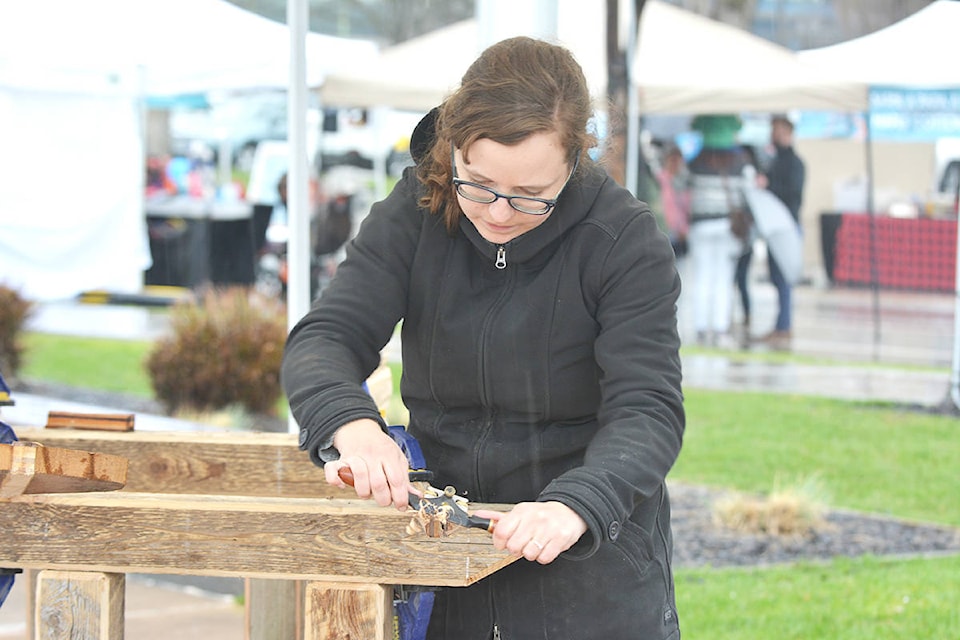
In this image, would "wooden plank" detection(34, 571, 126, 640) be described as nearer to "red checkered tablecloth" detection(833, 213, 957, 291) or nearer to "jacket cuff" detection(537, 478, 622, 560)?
"jacket cuff" detection(537, 478, 622, 560)

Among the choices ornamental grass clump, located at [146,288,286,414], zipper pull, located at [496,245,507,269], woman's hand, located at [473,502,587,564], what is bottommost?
ornamental grass clump, located at [146,288,286,414]

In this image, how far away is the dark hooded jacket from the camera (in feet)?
6.83

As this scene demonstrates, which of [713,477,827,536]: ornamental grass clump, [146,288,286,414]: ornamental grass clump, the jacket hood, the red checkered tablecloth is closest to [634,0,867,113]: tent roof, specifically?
[146,288,286,414]: ornamental grass clump

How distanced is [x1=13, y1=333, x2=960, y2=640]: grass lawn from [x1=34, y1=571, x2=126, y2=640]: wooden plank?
2822 millimetres

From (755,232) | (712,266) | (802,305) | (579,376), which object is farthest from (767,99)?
(579,376)

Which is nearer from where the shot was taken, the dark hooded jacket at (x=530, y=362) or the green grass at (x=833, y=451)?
the dark hooded jacket at (x=530, y=362)

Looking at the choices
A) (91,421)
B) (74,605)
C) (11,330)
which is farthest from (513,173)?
(11,330)

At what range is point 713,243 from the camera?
13250 millimetres

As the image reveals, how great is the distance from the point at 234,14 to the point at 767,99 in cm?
495

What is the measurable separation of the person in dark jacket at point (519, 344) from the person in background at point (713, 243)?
1111cm

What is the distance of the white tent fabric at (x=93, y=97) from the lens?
442 inches

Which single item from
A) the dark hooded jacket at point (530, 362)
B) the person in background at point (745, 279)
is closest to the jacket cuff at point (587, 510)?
the dark hooded jacket at point (530, 362)

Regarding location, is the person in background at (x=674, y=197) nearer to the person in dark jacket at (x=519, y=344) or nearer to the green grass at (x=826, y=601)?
the green grass at (x=826, y=601)

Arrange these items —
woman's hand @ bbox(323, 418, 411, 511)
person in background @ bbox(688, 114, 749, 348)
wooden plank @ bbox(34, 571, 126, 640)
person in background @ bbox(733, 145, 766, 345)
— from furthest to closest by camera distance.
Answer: person in background @ bbox(733, 145, 766, 345)
person in background @ bbox(688, 114, 749, 348)
wooden plank @ bbox(34, 571, 126, 640)
woman's hand @ bbox(323, 418, 411, 511)
